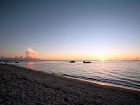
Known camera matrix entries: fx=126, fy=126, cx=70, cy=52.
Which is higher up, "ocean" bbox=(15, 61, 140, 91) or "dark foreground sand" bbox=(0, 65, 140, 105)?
"dark foreground sand" bbox=(0, 65, 140, 105)

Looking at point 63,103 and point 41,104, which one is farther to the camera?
point 63,103

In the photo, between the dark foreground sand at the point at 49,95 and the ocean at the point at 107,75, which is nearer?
the dark foreground sand at the point at 49,95

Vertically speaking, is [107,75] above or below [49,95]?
below

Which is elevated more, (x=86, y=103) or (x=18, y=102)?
(x=18, y=102)

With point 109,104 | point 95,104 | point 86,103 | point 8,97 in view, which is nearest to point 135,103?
point 109,104

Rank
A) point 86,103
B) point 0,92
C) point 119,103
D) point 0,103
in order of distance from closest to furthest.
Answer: point 0,103 → point 0,92 → point 86,103 → point 119,103

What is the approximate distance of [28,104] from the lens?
685cm

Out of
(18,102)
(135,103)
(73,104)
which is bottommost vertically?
(135,103)

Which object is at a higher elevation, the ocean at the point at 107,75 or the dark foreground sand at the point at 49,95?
the dark foreground sand at the point at 49,95

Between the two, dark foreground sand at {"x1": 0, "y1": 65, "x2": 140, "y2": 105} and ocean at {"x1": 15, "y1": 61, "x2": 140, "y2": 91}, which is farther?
ocean at {"x1": 15, "y1": 61, "x2": 140, "y2": 91}

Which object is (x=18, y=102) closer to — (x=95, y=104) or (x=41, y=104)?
(x=41, y=104)

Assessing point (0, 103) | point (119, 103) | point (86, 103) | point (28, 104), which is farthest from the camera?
point (119, 103)

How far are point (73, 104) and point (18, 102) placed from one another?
3.25 m

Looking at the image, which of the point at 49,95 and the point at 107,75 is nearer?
the point at 49,95
